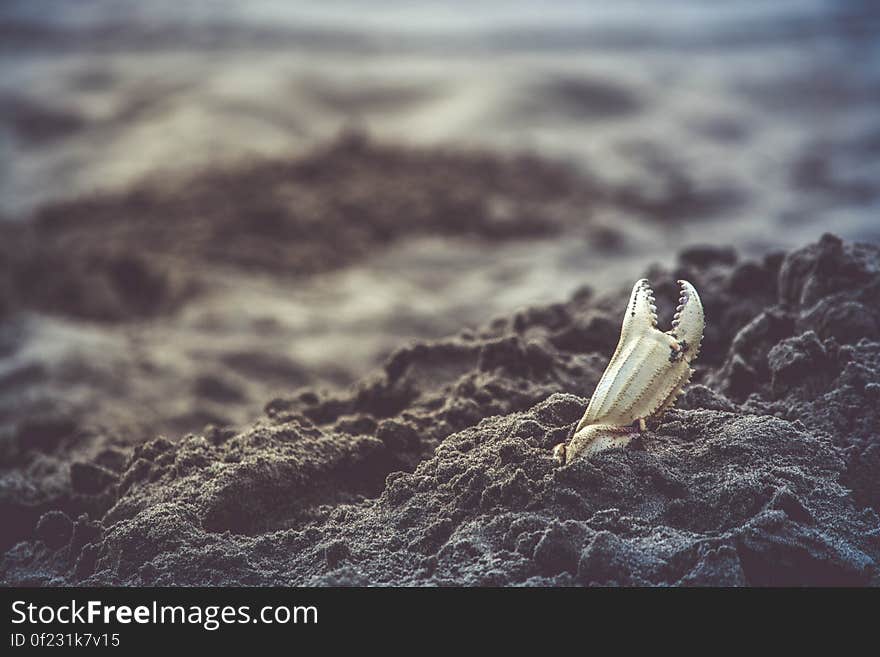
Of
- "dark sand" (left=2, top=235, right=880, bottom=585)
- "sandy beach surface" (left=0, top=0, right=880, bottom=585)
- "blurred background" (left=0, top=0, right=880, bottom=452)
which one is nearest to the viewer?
"dark sand" (left=2, top=235, right=880, bottom=585)

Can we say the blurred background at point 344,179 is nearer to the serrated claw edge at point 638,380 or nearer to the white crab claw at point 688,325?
the serrated claw edge at point 638,380

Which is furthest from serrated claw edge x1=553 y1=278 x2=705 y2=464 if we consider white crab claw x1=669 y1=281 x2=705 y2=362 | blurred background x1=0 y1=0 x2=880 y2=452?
blurred background x1=0 y1=0 x2=880 y2=452

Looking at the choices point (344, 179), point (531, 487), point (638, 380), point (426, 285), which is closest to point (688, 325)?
point (638, 380)

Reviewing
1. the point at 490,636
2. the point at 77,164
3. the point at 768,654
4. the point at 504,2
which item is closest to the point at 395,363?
the point at 490,636

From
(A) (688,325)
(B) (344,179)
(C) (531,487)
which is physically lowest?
(C) (531,487)

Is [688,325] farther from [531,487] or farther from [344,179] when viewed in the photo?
[344,179]

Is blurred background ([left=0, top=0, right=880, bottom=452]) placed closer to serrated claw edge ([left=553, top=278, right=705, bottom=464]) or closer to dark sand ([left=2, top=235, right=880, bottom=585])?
dark sand ([left=2, top=235, right=880, bottom=585])

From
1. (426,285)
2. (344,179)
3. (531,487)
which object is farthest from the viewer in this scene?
(344,179)
